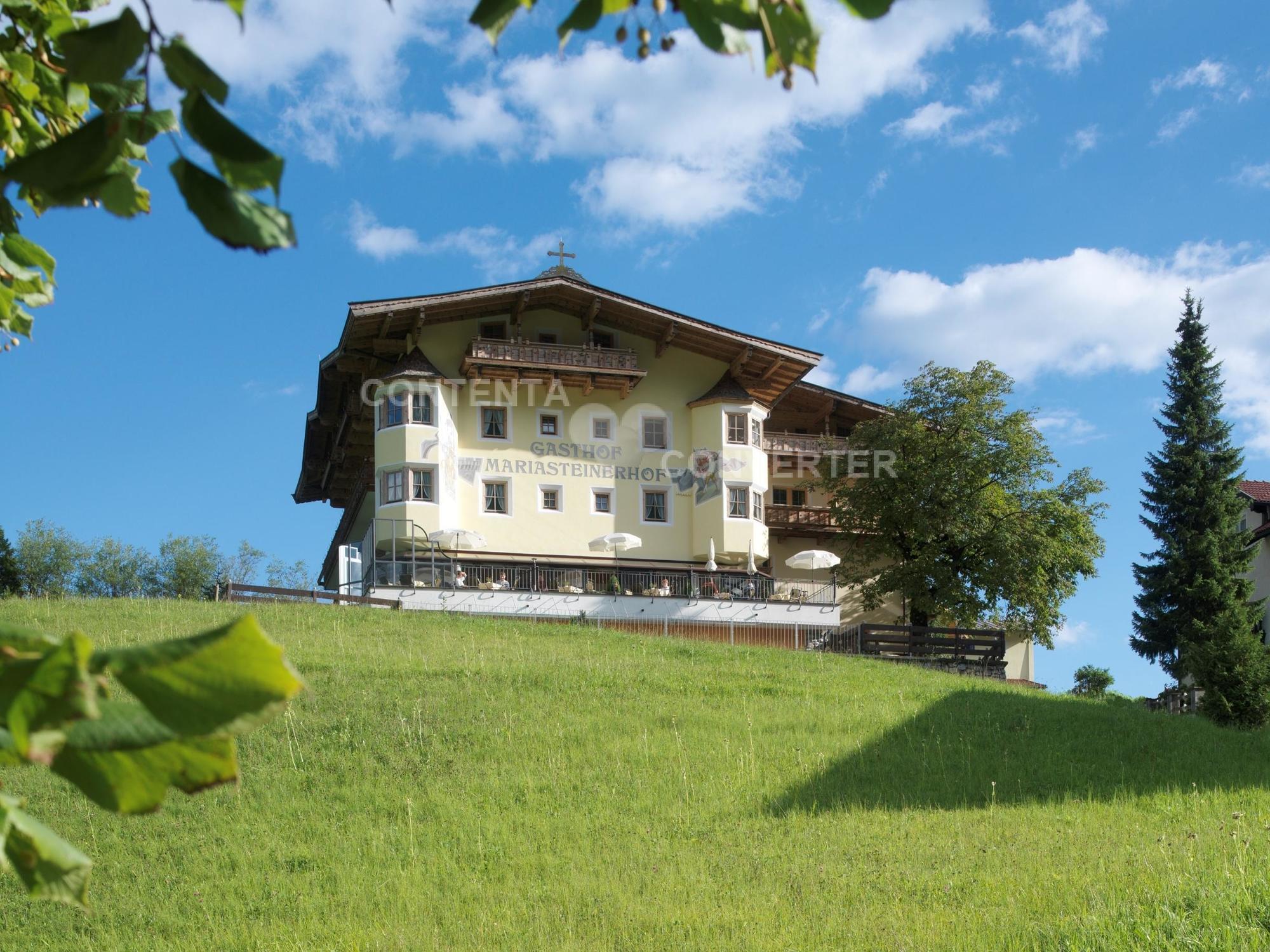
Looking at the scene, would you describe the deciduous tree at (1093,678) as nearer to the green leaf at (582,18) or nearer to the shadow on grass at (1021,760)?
the shadow on grass at (1021,760)

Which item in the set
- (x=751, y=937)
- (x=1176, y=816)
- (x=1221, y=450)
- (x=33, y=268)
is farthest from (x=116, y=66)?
(x=1221, y=450)

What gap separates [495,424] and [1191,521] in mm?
23322

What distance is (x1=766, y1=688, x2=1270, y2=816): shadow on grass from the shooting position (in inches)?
594

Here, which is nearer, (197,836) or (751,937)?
(751,937)

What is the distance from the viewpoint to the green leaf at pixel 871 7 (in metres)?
1.74

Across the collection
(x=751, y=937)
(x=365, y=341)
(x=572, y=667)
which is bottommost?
(x=751, y=937)

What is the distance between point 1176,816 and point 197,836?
10656mm

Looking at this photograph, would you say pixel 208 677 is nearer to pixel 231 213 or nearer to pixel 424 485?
pixel 231 213

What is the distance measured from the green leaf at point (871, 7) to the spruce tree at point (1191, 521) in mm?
40119

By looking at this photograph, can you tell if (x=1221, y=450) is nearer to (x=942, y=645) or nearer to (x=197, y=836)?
(x=942, y=645)

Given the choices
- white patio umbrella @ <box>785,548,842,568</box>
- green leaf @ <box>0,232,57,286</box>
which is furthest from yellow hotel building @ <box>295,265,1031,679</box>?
green leaf @ <box>0,232,57,286</box>

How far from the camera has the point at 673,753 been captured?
55.1 ft

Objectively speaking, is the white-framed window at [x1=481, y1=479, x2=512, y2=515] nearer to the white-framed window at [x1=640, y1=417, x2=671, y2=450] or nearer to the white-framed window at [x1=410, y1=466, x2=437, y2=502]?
the white-framed window at [x1=410, y1=466, x2=437, y2=502]

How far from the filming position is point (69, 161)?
162 cm
